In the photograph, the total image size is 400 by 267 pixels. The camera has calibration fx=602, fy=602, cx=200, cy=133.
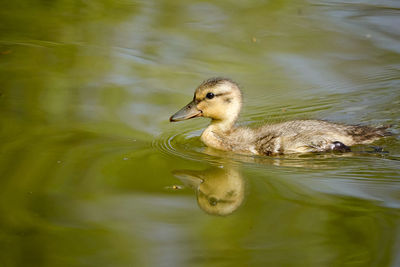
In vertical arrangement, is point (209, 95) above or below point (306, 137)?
above

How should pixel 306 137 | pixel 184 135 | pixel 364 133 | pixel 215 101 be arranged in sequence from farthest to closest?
1. pixel 184 135
2. pixel 215 101
3. pixel 364 133
4. pixel 306 137

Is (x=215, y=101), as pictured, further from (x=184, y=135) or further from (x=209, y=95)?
(x=184, y=135)

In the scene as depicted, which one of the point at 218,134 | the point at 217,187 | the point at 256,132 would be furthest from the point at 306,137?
the point at 217,187

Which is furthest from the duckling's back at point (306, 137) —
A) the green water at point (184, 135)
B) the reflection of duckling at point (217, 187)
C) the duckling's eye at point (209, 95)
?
the reflection of duckling at point (217, 187)

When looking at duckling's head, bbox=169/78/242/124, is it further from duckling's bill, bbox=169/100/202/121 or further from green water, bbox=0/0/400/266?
green water, bbox=0/0/400/266

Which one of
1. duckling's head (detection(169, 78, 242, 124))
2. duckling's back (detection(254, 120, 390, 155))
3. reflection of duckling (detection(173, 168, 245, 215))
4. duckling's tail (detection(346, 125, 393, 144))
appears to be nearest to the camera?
reflection of duckling (detection(173, 168, 245, 215))

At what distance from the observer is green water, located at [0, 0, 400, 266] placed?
3379 mm

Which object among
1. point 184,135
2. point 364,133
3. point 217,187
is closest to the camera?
point 217,187

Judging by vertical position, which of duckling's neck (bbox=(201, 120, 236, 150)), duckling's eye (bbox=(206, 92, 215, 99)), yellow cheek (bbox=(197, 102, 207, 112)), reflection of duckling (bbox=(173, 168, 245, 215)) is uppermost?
duckling's eye (bbox=(206, 92, 215, 99))

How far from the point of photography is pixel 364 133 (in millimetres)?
5473

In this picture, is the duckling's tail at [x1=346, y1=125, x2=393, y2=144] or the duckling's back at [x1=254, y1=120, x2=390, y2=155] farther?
the duckling's tail at [x1=346, y1=125, x2=393, y2=144]

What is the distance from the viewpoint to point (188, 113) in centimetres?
552

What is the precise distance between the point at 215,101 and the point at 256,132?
484 mm

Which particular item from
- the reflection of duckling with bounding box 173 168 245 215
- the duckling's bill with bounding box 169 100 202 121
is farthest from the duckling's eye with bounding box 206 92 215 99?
the reflection of duckling with bounding box 173 168 245 215
